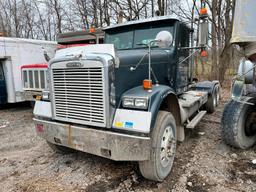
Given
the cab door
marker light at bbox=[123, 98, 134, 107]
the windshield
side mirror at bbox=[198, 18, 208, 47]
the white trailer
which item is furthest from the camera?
the cab door

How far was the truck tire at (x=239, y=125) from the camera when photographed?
3.71 metres

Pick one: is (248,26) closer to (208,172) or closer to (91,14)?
(208,172)

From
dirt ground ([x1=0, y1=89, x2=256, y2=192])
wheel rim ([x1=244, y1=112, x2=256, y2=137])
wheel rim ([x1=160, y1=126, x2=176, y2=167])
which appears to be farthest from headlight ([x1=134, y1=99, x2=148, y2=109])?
wheel rim ([x1=244, y1=112, x2=256, y2=137])

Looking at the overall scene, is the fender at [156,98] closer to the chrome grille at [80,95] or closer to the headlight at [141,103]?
the headlight at [141,103]

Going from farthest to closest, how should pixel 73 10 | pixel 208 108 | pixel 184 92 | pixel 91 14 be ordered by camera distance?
pixel 73 10
pixel 91 14
pixel 208 108
pixel 184 92

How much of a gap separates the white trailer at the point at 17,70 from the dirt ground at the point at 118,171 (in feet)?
9.32

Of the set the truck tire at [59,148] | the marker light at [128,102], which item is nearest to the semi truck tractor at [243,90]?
the marker light at [128,102]

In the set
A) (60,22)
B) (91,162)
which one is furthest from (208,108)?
(60,22)

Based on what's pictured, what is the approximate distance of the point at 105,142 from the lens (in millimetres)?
2590

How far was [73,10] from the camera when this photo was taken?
22.9m

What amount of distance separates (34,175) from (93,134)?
54.0 inches

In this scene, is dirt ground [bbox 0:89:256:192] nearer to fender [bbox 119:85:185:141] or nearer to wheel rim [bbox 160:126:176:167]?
wheel rim [bbox 160:126:176:167]

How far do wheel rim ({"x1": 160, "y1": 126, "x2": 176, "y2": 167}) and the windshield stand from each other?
5.58ft

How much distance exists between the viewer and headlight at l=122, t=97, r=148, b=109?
2.56m
